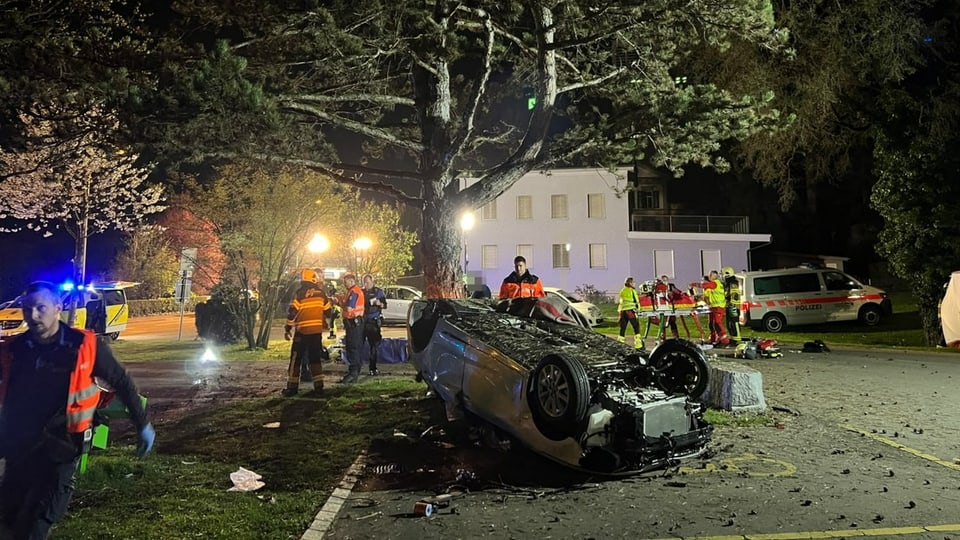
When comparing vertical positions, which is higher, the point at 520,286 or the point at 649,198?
the point at 649,198

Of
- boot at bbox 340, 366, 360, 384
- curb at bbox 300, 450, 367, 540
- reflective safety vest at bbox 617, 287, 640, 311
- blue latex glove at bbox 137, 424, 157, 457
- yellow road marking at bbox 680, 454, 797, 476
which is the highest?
reflective safety vest at bbox 617, 287, 640, 311

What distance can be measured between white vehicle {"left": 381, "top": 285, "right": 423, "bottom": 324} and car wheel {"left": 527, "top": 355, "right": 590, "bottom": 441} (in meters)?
17.8

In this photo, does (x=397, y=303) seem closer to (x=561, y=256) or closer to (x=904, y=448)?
(x=561, y=256)

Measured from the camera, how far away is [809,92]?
16453 millimetres

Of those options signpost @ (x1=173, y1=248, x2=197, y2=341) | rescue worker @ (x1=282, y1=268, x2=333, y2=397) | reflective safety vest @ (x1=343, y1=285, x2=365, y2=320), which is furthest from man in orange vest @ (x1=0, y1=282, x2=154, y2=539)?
signpost @ (x1=173, y1=248, x2=197, y2=341)

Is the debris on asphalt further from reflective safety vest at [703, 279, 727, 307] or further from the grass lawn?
reflective safety vest at [703, 279, 727, 307]

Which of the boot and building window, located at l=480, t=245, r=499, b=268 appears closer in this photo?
the boot

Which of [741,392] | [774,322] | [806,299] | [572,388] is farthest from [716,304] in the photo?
[572,388]

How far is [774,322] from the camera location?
1936 centimetres

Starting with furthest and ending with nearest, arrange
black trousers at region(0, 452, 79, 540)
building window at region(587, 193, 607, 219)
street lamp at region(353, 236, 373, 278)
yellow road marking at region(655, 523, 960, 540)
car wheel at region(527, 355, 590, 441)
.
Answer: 1. building window at region(587, 193, 607, 219)
2. street lamp at region(353, 236, 373, 278)
3. car wheel at region(527, 355, 590, 441)
4. yellow road marking at region(655, 523, 960, 540)
5. black trousers at region(0, 452, 79, 540)

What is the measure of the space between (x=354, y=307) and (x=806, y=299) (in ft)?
48.0

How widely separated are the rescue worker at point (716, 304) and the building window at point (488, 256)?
67.1ft

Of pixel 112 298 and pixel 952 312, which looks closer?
pixel 952 312

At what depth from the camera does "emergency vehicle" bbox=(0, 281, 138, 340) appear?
14883 mm
